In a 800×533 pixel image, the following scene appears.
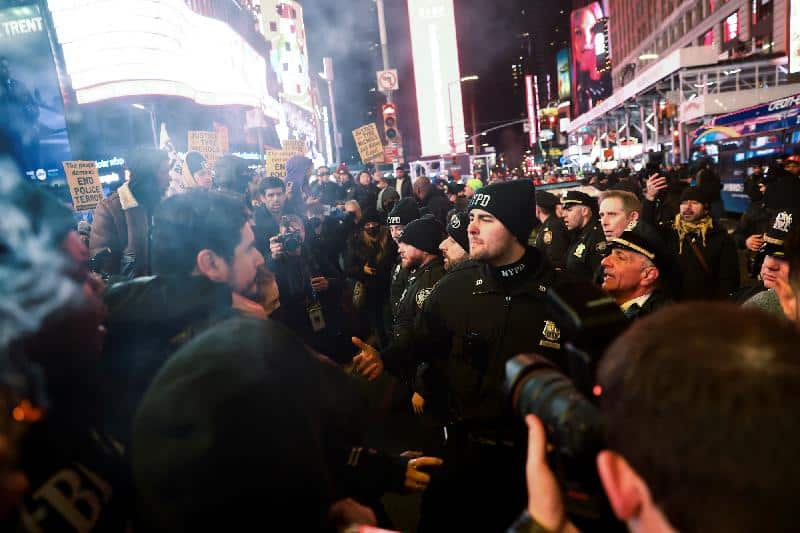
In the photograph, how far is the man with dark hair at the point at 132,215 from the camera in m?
4.80

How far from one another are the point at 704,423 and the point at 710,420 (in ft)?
0.04

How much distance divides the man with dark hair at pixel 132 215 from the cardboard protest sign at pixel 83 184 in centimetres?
97

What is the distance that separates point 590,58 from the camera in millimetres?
97188

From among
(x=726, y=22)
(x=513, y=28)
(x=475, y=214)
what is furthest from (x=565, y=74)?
(x=475, y=214)

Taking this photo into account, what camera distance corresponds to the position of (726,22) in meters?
48.8

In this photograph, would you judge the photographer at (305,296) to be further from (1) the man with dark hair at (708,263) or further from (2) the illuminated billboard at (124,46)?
(2) the illuminated billboard at (124,46)

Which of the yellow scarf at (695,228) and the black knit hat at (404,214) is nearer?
the yellow scarf at (695,228)

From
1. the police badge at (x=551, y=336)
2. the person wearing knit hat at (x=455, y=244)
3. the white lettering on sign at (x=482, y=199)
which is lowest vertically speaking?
the police badge at (x=551, y=336)

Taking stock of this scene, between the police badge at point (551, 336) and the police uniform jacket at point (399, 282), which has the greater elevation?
the police badge at point (551, 336)

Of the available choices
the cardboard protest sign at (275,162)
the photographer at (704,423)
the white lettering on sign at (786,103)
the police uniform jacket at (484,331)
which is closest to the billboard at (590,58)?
the white lettering on sign at (786,103)

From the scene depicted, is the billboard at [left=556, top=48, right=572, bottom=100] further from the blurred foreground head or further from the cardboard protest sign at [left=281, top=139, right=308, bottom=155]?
the blurred foreground head

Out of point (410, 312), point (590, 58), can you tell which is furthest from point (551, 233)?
point (590, 58)

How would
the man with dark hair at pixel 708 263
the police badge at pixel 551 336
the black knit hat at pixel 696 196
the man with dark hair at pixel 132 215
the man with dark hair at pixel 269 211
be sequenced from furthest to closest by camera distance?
the black knit hat at pixel 696 196
the man with dark hair at pixel 708 263
the man with dark hair at pixel 269 211
the man with dark hair at pixel 132 215
the police badge at pixel 551 336

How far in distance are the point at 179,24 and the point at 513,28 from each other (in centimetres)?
17838
